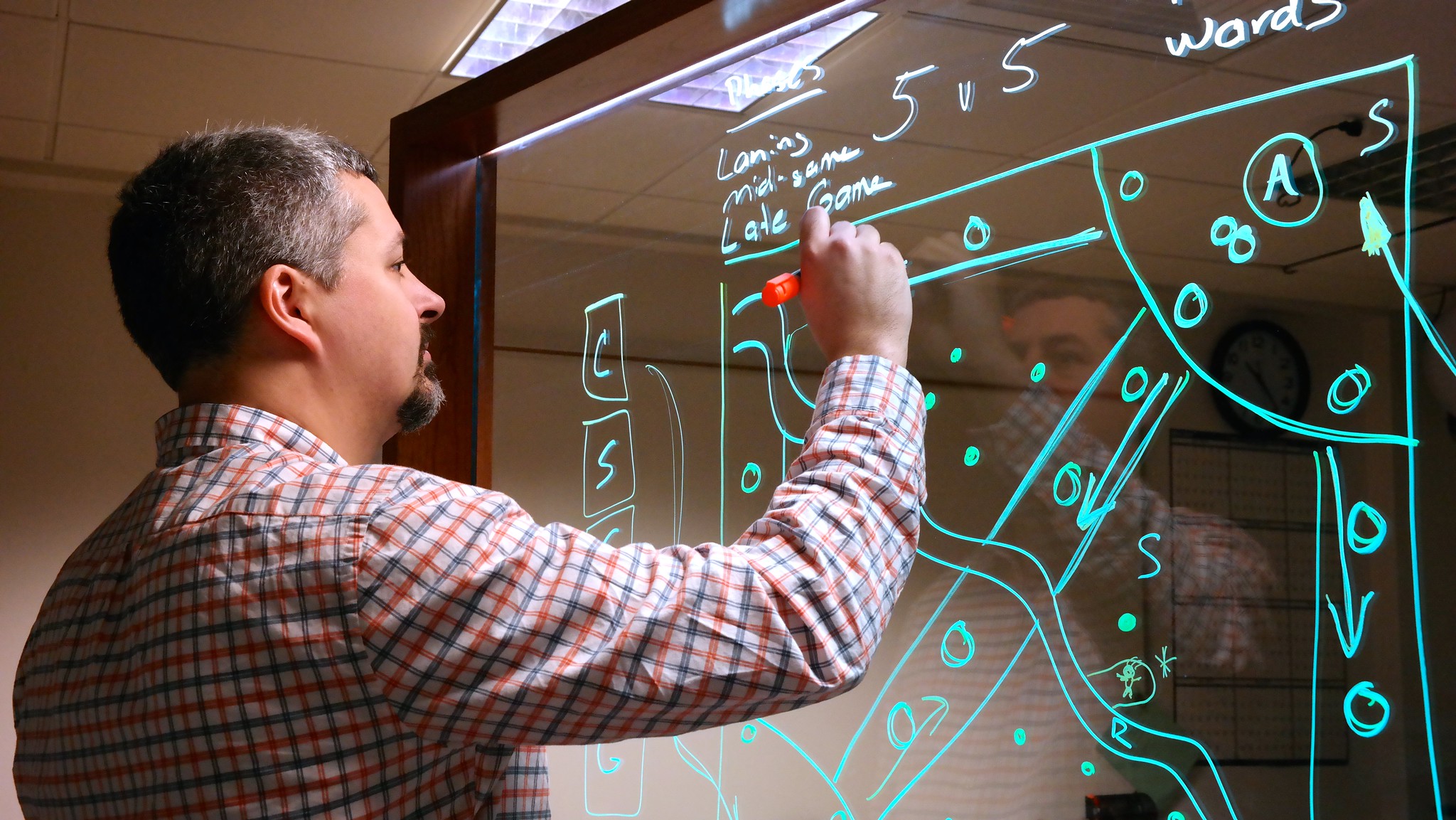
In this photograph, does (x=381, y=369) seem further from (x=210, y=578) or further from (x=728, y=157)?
(x=728, y=157)

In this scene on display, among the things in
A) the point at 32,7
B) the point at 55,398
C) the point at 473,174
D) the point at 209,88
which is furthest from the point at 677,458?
the point at 55,398

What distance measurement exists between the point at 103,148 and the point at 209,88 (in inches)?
24.9

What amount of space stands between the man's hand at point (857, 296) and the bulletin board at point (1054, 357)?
0.12 meters

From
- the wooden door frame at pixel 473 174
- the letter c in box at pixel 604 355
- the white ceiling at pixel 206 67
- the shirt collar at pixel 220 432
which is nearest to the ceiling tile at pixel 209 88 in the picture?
the white ceiling at pixel 206 67

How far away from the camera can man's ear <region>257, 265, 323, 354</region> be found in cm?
86

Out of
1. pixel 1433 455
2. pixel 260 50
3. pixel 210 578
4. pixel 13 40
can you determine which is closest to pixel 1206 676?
pixel 1433 455

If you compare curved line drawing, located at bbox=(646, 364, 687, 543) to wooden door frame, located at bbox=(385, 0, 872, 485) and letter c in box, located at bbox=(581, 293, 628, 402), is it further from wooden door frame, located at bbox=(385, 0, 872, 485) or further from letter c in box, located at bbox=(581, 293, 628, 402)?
wooden door frame, located at bbox=(385, 0, 872, 485)

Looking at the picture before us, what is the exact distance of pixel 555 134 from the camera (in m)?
1.35

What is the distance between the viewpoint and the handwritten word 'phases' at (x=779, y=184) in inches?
40.9

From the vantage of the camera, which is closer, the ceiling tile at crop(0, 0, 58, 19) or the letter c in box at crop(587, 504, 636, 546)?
the letter c in box at crop(587, 504, 636, 546)

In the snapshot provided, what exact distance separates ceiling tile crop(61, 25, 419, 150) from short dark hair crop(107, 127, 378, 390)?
5.70ft

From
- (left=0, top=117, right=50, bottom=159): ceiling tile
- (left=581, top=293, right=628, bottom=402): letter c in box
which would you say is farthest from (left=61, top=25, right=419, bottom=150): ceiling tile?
(left=581, top=293, right=628, bottom=402): letter c in box

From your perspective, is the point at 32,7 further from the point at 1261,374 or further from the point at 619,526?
the point at 1261,374

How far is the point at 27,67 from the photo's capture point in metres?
2.54
